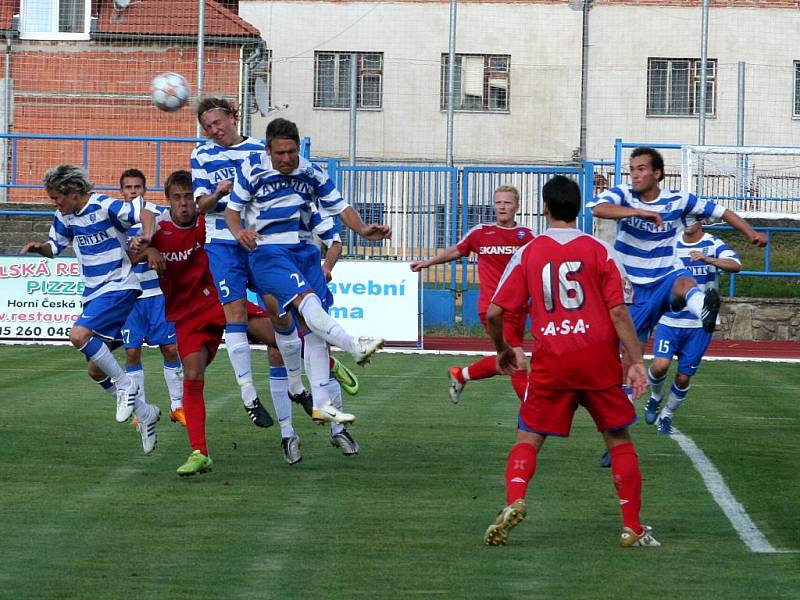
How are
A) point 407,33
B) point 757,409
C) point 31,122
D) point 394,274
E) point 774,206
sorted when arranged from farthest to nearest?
point 407,33, point 31,122, point 774,206, point 394,274, point 757,409

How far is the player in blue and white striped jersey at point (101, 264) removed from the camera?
363 inches

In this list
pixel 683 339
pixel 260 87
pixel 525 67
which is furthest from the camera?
pixel 525 67

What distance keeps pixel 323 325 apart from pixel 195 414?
0.90 m

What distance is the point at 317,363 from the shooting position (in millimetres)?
8828

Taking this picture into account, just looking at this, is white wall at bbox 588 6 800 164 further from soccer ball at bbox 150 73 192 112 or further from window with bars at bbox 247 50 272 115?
soccer ball at bbox 150 73 192 112

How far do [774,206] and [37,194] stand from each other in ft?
42.0

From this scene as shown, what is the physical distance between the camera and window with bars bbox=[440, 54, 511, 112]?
112 ft

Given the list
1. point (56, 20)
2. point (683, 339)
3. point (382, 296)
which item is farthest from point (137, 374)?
point (56, 20)

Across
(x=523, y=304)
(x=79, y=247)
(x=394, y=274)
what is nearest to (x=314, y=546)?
(x=523, y=304)

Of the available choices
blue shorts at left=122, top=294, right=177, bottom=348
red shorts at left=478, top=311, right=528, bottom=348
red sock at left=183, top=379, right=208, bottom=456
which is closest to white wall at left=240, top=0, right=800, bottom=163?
blue shorts at left=122, top=294, right=177, bottom=348

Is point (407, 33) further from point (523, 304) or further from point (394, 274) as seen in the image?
point (523, 304)

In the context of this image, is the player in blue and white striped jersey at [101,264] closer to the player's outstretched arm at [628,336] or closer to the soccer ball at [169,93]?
the player's outstretched arm at [628,336]

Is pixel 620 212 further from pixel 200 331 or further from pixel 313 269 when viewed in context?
pixel 200 331

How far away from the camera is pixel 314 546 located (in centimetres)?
629
